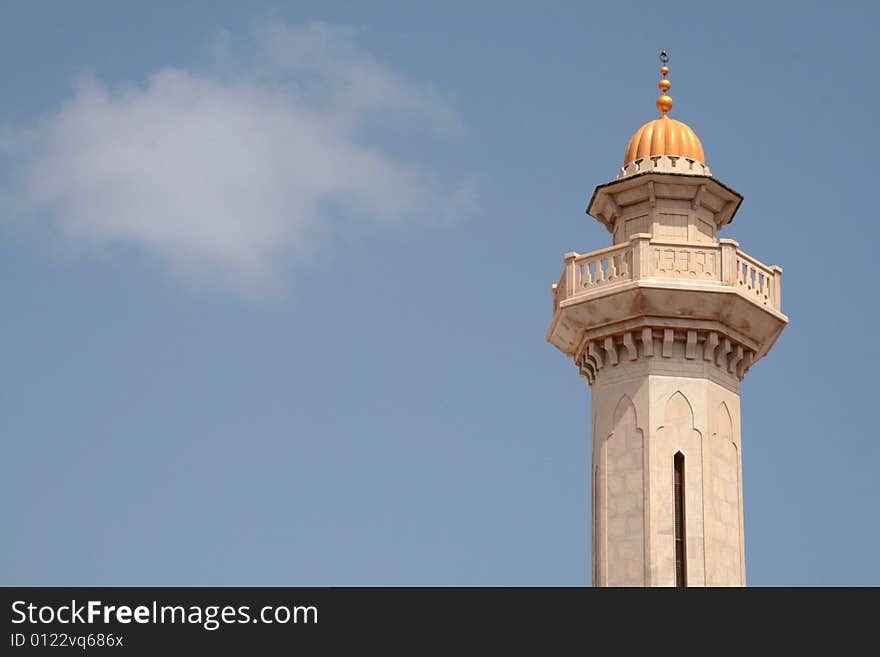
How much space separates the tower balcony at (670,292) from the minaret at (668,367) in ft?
0.06

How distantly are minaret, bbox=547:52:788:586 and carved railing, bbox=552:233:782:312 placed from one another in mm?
24

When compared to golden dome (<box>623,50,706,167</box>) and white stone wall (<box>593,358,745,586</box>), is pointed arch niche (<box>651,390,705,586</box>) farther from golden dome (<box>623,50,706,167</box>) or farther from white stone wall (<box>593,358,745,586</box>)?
golden dome (<box>623,50,706,167</box>)

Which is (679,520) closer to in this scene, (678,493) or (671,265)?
(678,493)

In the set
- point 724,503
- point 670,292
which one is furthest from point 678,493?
point 670,292

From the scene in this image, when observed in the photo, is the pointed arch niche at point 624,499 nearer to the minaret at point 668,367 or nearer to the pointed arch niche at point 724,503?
the minaret at point 668,367

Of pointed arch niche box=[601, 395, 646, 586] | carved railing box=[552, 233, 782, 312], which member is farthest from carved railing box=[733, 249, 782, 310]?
pointed arch niche box=[601, 395, 646, 586]

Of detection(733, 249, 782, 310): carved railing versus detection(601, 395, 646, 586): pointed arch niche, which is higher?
detection(733, 249, 782, 310): carved railing

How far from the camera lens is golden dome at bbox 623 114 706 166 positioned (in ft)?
118
